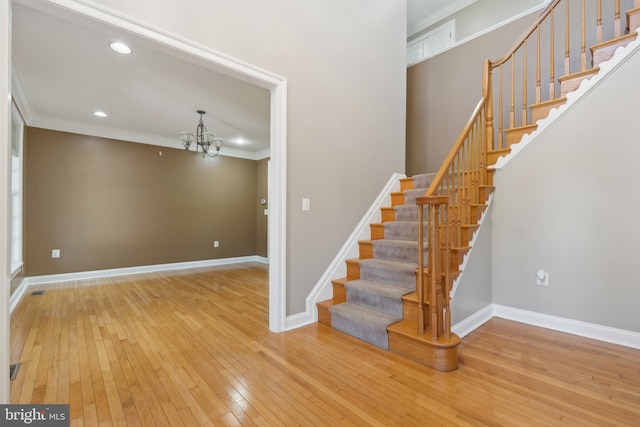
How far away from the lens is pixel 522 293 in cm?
285

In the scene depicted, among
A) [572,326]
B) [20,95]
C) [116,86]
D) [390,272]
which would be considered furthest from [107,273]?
[572,326]

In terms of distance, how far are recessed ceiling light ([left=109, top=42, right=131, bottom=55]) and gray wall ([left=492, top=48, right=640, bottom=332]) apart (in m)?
3.82

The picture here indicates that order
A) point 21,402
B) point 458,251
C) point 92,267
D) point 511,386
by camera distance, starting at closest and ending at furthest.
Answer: point 21,402, point 511,386, point 458,251, point 92,267

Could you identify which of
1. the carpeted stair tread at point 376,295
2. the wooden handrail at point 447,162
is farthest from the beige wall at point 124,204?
the wooden handrail at point 447,162

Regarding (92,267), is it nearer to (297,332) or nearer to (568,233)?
(297,332)

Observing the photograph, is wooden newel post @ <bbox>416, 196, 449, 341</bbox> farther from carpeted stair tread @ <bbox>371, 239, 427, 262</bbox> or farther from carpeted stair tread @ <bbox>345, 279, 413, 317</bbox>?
carpeted stair tread @ <bbox>371, 239, 427, 262</bbox>

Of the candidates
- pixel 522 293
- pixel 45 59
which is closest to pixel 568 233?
pixel 522 293

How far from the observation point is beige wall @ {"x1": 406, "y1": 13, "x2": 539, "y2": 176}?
382 centimetres

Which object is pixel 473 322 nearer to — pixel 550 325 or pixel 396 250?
pixel 550 325

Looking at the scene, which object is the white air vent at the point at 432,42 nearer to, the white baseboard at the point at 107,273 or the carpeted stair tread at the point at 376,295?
the carpeted stair tread at the point at 376,295

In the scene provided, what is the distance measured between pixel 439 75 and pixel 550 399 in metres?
4.12

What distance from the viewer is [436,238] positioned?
6.58 ft

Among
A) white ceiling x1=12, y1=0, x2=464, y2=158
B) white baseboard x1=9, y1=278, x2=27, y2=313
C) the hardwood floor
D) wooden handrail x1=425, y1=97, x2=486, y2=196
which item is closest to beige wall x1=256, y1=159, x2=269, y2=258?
white ceiling x1=12, y1=0, x2=464, y2=158

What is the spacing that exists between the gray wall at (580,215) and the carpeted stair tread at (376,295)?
1.29 metres
